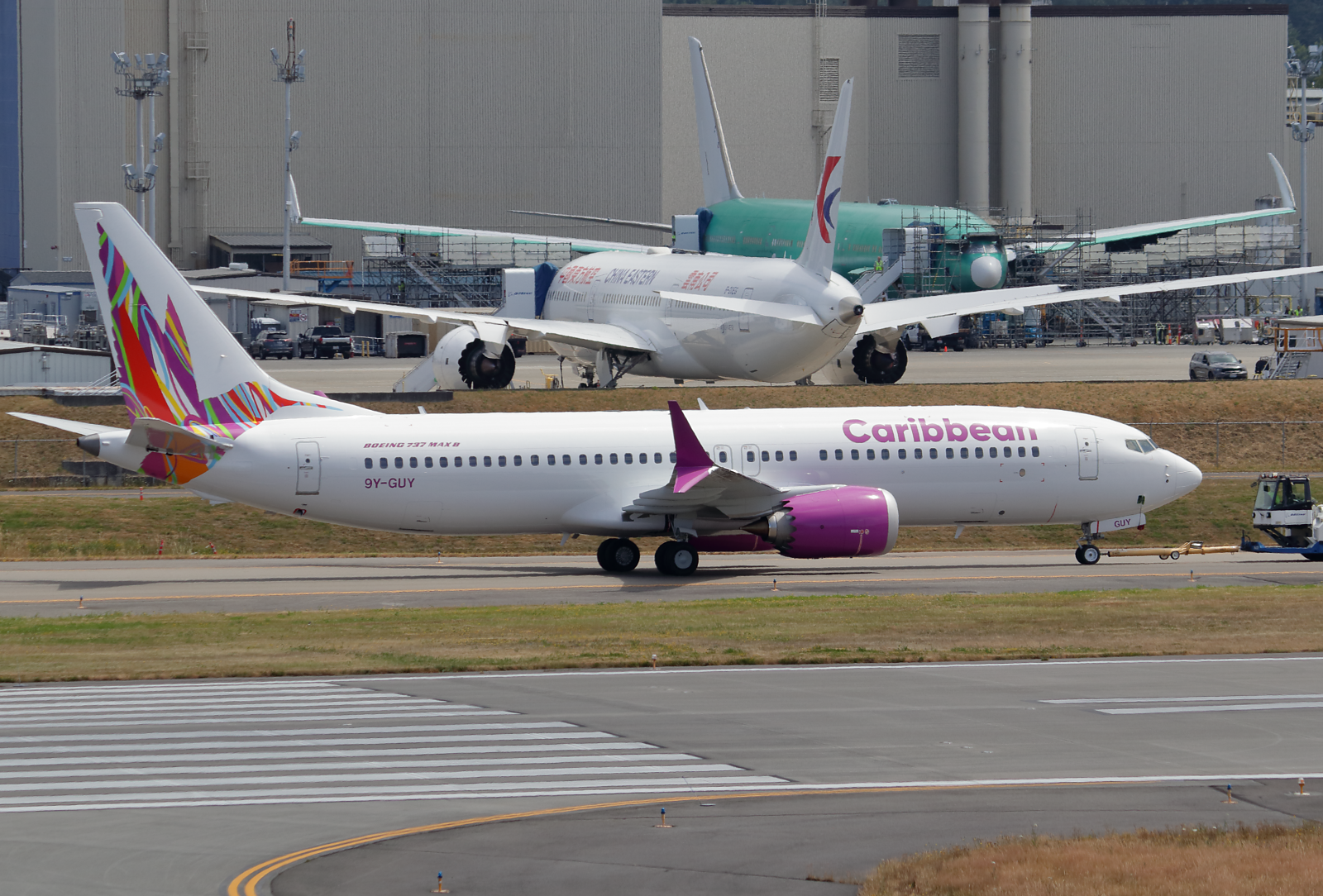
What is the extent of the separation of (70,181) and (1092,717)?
103 m

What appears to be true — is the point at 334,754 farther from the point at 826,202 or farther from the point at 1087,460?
the point at 826,202

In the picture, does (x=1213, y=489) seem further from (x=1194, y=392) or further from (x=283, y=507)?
(x=283, y=507)

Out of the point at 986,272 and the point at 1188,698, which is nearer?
the point at 1188,698

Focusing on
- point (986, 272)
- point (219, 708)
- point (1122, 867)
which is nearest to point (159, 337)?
point (219, 708)

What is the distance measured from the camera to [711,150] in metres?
100

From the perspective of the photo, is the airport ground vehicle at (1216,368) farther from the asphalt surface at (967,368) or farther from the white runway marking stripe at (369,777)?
the white runway marking stripe at (369,777)

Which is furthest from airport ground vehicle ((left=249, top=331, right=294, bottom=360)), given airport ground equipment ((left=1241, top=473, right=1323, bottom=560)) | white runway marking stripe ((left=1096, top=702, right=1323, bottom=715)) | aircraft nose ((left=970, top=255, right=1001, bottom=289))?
white runway marking stripe ((left=1096, top=702, right=1323, bottom=715))

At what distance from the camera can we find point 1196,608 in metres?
29.7

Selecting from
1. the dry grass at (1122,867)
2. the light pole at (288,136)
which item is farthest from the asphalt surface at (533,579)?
the light pole at (288,136)

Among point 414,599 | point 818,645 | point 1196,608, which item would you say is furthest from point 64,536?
point 1196,608

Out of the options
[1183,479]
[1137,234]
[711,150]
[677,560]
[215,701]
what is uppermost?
[711,150]

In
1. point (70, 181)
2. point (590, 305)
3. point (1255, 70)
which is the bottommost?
point (590, 305)

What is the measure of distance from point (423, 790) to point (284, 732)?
3.71 meters

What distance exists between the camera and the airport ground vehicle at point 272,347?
9194cm
